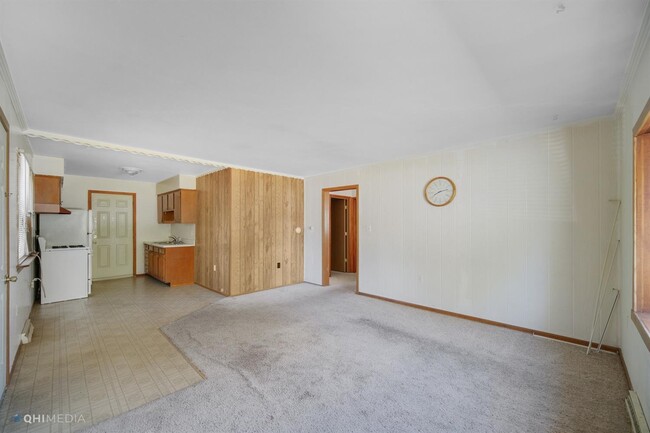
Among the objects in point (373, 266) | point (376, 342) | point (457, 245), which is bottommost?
point (376, 342)

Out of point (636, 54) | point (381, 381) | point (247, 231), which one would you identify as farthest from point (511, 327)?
point (247, 231)

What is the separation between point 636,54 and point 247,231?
197 inches

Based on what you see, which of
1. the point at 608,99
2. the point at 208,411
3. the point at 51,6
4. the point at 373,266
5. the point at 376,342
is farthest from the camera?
the point at 373,266

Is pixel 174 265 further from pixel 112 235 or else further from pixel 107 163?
pixel 107 163

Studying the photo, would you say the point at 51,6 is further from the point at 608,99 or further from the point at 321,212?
the point at 321,212

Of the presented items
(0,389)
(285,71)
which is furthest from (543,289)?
(0,389)

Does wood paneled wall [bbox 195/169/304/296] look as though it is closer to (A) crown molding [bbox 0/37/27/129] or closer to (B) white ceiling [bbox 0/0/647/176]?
(B) white ceiling [bbox 0/0/647/176]

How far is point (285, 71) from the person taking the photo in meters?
1.99

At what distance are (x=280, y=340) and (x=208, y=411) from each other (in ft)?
3.93

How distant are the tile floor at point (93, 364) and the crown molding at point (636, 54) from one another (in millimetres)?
3713

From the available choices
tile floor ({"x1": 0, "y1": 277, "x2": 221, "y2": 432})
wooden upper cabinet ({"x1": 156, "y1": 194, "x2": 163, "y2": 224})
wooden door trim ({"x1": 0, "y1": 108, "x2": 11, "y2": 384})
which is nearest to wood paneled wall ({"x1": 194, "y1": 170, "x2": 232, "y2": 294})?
tile floor ({"x1": 0, "y1": 277, "x2": 221, "y2": 432})

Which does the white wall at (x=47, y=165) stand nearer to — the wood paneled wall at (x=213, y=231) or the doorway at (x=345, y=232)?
the wood paneled wall at (x=213, y=231)

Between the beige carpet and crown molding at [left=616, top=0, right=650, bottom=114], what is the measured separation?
2335 mm

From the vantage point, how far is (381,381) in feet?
7.47
